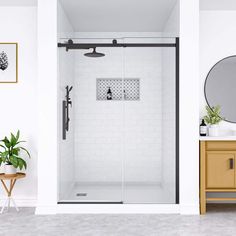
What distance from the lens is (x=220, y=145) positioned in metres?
3.99

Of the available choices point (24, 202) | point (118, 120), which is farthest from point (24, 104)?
point (118, 120)

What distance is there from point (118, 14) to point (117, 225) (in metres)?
2.90

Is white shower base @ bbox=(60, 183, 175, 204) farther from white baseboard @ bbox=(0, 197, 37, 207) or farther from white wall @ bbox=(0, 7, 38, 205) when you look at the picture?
white wall @ bbox=(0, 7, 38, 205)

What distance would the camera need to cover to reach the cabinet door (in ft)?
13.0

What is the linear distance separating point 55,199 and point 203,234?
1724mm

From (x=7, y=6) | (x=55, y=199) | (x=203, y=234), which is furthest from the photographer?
(x=7, y=6)

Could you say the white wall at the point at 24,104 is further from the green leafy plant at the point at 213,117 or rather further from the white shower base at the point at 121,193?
the green leafy plant at the point at 213,117

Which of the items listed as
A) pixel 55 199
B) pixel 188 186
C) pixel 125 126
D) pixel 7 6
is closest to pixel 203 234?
pixel 188 186

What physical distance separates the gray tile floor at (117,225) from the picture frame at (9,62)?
171cm

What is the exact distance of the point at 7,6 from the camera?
440cm

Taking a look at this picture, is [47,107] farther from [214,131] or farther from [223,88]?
[223,88]

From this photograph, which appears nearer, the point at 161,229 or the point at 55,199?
the point at 161,229

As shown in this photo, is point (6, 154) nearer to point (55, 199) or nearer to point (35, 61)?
point (55, 199)

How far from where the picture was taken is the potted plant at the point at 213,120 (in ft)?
13.9
